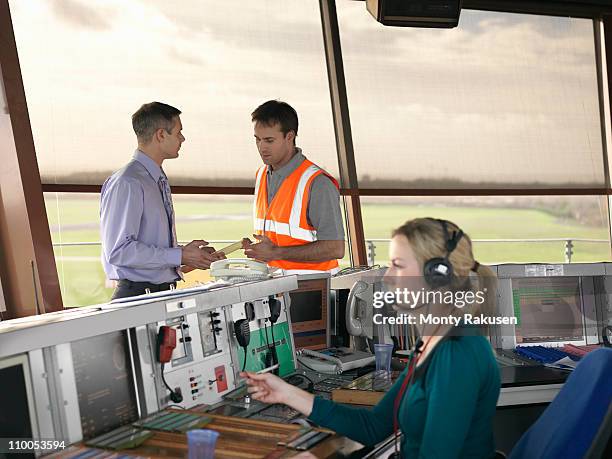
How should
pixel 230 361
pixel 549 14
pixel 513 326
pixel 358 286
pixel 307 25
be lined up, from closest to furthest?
pixel 230 361 → pixel 358 286 → pixel 513 326 → pixel 307 25 → pixel 549 14

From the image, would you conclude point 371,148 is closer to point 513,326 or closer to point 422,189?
point 422,189

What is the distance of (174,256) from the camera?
10.0ft

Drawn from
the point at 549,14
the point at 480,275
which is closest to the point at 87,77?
the point at 480,275

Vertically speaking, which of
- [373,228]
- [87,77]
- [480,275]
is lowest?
[373,228]

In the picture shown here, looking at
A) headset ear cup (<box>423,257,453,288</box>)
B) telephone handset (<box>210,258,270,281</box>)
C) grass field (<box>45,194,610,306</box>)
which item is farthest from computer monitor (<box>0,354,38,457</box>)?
grass field (<box>45,194,610,306</box>)

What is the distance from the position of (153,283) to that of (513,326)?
157 centimetres

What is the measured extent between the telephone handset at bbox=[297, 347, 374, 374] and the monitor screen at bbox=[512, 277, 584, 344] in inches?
30.4

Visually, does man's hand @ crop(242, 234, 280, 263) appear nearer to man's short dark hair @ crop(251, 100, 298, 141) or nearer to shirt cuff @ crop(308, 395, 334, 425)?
man's short dark hair @ crop(251, 100, 298, 141)

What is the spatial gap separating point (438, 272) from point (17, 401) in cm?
99

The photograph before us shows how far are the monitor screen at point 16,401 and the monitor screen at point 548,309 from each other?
85.2 inches

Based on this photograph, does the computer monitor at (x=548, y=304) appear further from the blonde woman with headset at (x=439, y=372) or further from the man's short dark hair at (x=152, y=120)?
the man's short dark hair at (x=152, y=120)

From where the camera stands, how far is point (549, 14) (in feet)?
21.3

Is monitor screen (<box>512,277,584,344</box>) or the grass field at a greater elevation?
monitor screen (<box>512,277,584,344</box>)

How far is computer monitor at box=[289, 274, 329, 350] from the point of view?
3.00 metres
